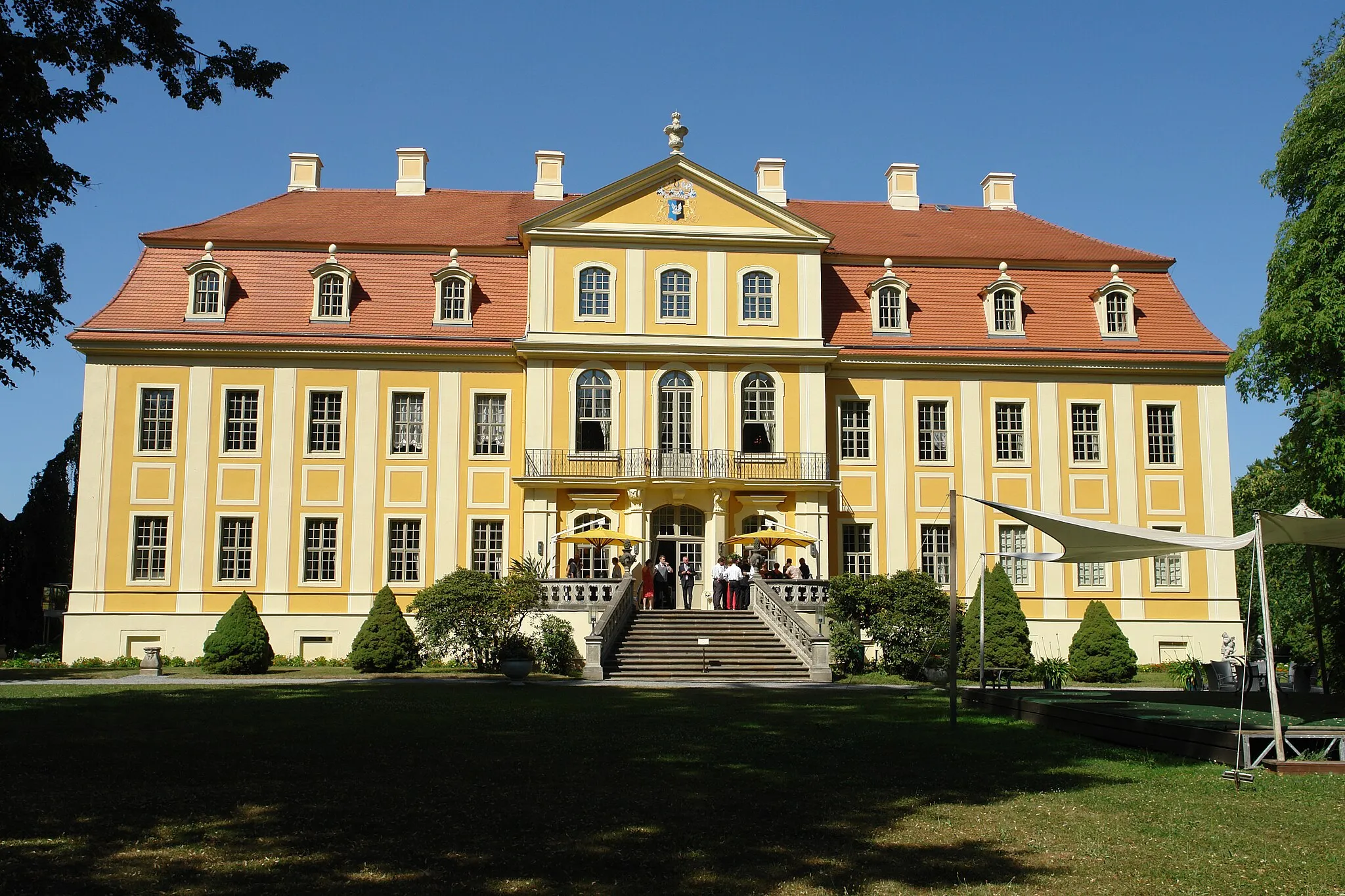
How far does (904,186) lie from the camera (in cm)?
3906

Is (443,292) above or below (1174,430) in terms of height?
above

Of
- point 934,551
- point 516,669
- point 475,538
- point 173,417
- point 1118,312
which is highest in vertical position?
point 1118,312

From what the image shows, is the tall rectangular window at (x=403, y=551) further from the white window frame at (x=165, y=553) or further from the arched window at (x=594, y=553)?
the white window frame at (x=165, y=553)

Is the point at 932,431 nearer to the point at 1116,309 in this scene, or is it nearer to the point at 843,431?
the point at 843,431

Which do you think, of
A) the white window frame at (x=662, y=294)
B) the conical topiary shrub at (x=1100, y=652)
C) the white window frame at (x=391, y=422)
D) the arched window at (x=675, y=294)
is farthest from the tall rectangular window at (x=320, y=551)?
the conical topiary shrub at (x=1100, y=652)

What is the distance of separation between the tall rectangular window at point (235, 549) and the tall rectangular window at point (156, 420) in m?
2.54

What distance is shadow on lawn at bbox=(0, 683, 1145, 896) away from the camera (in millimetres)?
7609

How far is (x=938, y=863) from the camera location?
7.95 m

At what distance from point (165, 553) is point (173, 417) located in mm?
3519

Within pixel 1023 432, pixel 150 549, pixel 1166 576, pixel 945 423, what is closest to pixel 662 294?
pixel 945 423

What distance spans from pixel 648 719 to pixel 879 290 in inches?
789

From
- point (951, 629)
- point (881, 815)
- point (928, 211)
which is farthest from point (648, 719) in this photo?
point (928, 211)

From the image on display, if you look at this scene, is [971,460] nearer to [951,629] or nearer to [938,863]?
[951,629]

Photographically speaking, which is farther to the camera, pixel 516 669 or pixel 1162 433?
pixel 1162 433
